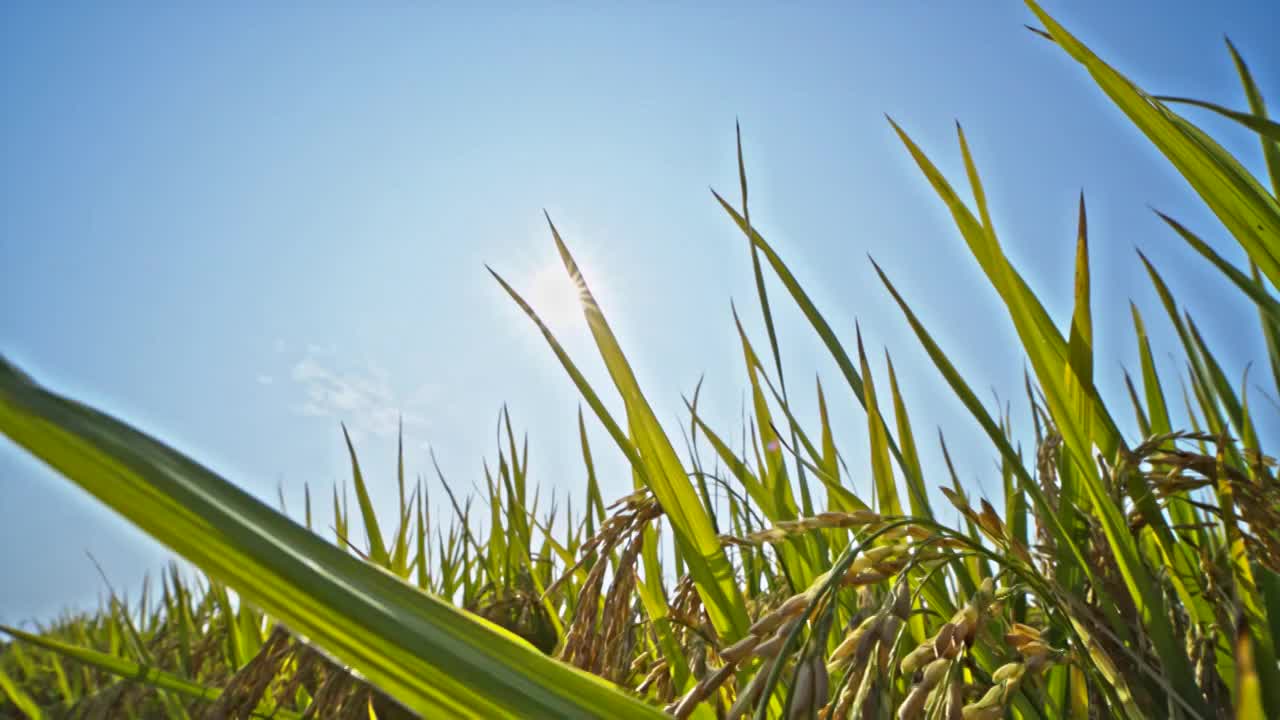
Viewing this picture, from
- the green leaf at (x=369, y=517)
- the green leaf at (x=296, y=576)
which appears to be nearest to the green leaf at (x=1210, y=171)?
the green leaf at (x=296, y=576)

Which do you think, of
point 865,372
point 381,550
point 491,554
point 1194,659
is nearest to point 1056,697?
point 1194,659

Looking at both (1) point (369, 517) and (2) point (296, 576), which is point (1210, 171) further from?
(1) point (369, 517)

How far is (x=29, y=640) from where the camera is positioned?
2.20ft

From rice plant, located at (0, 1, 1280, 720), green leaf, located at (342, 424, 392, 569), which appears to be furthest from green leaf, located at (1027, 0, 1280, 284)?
green leaf, located at (342, 424, 392, 569)

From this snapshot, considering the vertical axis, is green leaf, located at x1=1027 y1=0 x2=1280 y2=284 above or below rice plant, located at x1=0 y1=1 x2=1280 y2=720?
above

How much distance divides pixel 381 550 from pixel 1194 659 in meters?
1.40

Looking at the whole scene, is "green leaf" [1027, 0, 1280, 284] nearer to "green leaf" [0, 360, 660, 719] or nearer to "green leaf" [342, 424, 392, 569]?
"green leaf" [0, 360, 660, 719]

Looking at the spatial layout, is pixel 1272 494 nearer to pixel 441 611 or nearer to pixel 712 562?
pixel 712 562

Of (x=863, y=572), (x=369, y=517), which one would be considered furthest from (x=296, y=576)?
(x=369, y=517)

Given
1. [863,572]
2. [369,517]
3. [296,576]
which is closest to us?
[296,576]

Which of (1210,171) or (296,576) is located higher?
(1210,171)

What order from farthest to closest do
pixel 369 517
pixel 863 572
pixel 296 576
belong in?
pixel 369 517 → pixel 863 572 → pixel 296 576

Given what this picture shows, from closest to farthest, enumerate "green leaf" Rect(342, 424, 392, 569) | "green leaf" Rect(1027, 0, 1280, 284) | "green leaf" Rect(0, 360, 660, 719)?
"green leaf" Rect(0, 360, 660, 719), "green leaf" Rect(1027, 0, 1280, 284), "green leaf" Rect(342, 424, 392, 569)

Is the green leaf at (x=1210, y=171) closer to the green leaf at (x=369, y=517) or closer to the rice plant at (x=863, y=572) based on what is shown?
the rice plant at (x=863, y=572)
